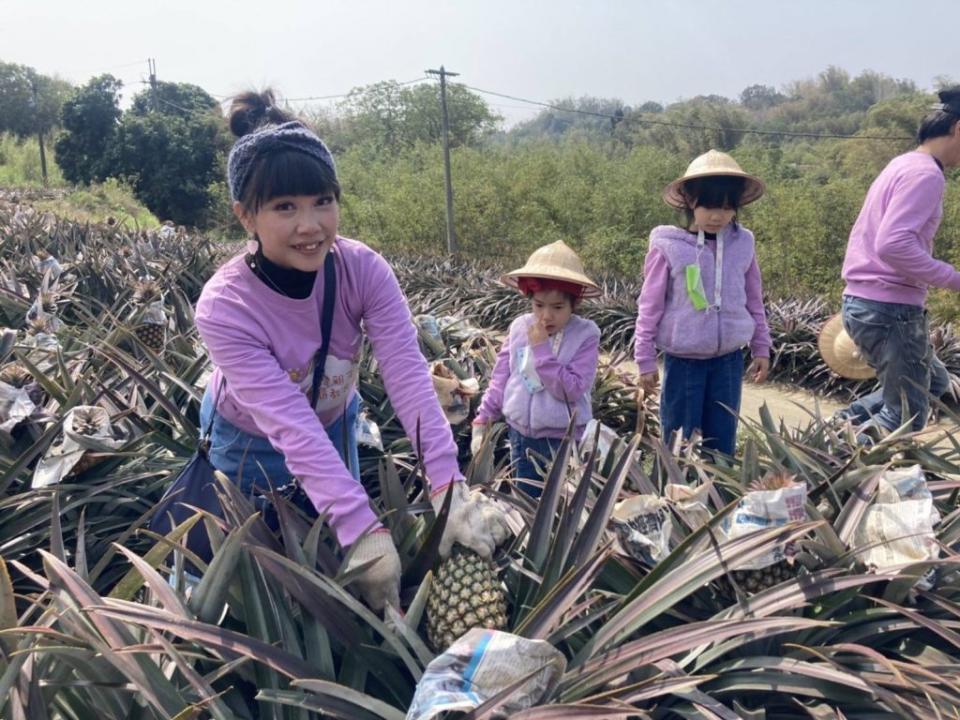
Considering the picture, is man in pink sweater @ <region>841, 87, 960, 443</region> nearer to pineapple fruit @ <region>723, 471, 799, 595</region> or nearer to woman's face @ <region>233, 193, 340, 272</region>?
pineapple fruit @ <region>723, 471, 799, 595</region>

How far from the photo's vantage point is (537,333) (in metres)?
2.84

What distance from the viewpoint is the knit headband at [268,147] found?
1693 millimetres

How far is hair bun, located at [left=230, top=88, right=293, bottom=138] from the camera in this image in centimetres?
194

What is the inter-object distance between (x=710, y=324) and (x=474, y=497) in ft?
6.38

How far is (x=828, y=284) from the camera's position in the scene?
12320mm

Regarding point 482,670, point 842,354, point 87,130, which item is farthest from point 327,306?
point 87,130

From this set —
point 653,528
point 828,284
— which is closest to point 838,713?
point 653,528

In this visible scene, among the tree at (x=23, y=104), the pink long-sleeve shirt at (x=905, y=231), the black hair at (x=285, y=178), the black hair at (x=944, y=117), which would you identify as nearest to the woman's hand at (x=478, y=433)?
the black hair at (x=285, y=178)

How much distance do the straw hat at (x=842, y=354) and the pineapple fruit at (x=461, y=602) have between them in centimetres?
348

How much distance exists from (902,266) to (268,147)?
2712 millimetres

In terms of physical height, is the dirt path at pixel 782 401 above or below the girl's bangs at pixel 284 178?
below

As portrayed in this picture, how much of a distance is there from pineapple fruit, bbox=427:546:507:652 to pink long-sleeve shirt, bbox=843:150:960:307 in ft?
8.63

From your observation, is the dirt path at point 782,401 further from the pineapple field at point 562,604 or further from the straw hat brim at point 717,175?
the pineapple field at point 562,604

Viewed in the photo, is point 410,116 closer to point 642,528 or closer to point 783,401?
point 783,401
